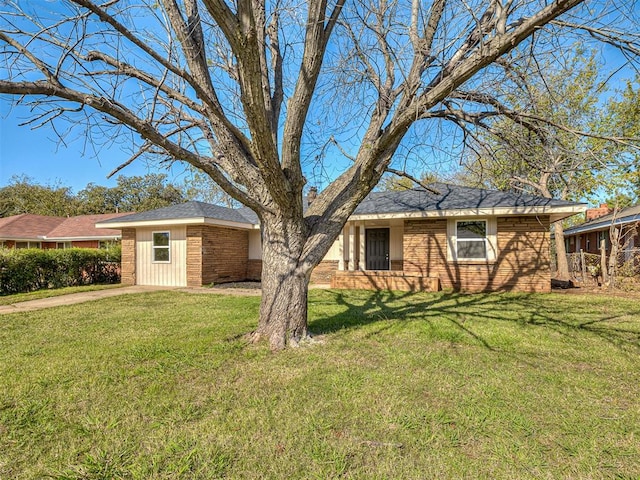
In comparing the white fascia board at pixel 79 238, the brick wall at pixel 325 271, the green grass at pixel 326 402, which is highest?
the white fascia board at pixel 79 238

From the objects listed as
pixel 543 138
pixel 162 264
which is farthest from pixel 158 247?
pixel 543 138

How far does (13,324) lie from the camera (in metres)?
6.63

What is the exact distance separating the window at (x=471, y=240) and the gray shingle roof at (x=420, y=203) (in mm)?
797

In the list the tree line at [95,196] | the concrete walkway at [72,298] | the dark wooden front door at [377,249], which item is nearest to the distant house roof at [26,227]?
the tree line at [95,196]

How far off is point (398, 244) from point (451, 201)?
2958 mm

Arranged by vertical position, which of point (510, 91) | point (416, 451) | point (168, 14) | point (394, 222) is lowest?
point (416, 451)

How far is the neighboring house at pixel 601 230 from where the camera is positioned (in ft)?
47.2

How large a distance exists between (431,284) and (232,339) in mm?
8094

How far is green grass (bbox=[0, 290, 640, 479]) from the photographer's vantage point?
2324 millimetres

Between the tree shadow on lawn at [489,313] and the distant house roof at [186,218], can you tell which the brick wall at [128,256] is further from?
the tree shadow on lawn at [489,313]

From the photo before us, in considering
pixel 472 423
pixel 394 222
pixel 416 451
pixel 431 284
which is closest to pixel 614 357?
pixel 472 423

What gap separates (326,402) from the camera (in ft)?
10.6

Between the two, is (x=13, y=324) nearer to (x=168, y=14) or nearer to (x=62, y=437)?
(x=62, y=437)

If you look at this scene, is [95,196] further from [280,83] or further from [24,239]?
[280,83]
